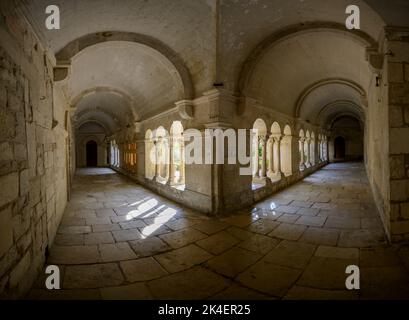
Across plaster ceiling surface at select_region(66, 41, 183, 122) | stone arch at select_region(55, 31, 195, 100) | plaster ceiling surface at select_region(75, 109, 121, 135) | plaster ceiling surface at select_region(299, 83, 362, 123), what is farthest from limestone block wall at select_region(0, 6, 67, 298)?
plaster ceiling surface at select_region(75, 109, 121, 135)

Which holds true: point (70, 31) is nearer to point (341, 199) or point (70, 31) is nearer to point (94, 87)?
point (94, 87)

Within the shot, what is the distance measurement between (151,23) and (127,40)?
570 mm

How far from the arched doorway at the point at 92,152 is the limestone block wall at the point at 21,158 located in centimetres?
1801

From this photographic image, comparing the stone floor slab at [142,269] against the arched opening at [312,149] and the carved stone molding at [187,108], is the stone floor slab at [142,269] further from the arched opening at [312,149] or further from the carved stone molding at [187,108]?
the arched opening at [312,149]

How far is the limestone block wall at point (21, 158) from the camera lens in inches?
70.4

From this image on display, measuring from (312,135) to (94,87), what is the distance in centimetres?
936

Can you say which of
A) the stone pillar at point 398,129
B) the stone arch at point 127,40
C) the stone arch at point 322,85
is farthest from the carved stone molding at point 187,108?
the stone arch at point 322,85

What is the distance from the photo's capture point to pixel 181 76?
4.95m

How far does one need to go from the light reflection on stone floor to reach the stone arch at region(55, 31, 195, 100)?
8.22 feet

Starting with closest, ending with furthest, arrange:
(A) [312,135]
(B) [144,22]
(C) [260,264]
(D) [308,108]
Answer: (C) [260,264], (B) [144,22], (D) [308,108], (A) [312,135]

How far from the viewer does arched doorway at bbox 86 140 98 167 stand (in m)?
19.6

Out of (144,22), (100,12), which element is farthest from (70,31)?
(144,22)

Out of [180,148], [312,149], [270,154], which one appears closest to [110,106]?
[180,148]
